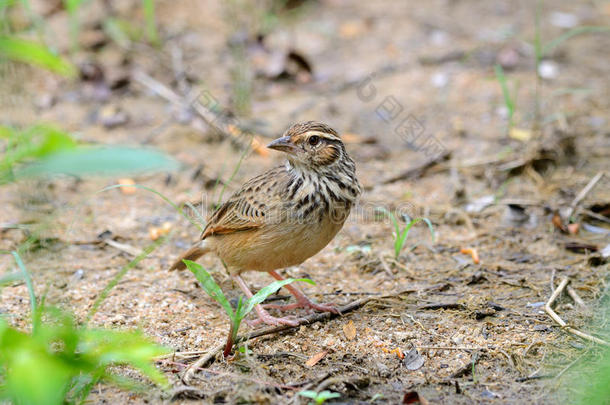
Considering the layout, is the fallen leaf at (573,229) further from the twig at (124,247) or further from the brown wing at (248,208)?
the twig at (124,247)

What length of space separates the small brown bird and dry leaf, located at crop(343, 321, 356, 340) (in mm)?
163

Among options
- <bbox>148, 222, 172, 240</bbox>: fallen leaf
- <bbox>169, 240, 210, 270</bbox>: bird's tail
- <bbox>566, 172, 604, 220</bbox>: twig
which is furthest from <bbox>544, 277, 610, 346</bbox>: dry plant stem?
<bbox>148, 222, 172, 240</bbox>: fallen leaf

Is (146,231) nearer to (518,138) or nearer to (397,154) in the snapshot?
(397,154)

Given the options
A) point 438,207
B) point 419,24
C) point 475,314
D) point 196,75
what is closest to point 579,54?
point 419,24

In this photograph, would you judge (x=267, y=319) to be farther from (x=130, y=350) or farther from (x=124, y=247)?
(x=130, y=350)

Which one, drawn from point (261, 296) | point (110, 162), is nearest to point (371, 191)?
point (261, 296)

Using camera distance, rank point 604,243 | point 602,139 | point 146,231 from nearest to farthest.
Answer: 1. point 604,243
2. point 146,231
3. point 602,139

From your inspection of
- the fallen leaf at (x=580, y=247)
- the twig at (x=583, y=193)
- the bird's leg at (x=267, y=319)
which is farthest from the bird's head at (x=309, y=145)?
the twig at (x=583, y=193)

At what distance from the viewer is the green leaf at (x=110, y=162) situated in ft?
5.25

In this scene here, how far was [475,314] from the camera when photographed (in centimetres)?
441

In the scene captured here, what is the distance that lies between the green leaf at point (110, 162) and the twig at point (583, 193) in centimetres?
486

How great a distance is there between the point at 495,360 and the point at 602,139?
4336 mm

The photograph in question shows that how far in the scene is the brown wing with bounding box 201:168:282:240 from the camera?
4.62 metres

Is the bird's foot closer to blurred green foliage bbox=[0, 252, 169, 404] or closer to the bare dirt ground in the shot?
the bare dirt ground
